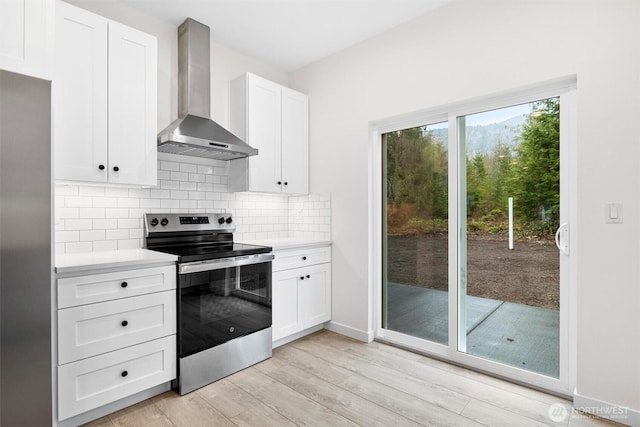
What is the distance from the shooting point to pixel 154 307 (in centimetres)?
210

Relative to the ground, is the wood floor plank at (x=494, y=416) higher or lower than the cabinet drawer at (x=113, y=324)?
lower

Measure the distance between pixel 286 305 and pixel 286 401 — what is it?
0.92 metres

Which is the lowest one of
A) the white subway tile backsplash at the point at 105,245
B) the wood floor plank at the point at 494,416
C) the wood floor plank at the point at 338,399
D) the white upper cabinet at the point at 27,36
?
the wood floor plank at the point at 338,399

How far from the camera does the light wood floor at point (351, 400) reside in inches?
75.3

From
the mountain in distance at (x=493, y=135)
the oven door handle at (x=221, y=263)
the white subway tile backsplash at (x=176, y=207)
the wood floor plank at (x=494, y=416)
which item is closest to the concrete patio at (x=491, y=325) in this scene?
the wood floor plank at (x=494, y=416)

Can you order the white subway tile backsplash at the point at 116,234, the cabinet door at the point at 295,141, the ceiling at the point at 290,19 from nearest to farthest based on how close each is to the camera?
the white subway tile backsplash at the point at 116,234 < the ceiling at the point at 290,19 < the cabinet door at the point at 295,141

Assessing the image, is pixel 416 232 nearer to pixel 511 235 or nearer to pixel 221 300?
pixel 511 235

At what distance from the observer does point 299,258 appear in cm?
307

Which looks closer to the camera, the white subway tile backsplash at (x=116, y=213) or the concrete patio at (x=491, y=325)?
the concrete patio at (x=491, y=325)

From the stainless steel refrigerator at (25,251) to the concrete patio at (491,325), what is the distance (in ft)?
8.32

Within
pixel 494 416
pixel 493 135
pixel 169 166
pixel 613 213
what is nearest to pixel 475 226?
pixel 493 135

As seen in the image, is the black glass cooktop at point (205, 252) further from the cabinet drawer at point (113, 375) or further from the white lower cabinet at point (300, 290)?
the cabinet drawer at point (113, 375)

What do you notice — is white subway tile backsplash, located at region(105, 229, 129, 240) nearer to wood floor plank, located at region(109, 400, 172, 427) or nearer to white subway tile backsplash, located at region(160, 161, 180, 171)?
white subway tile backsplash, located at region(160, 161, 180, 171)

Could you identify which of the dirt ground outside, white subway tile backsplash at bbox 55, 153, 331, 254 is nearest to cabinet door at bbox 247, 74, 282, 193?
white subway tile backsplash at bbox 55, 153, 331, 254
